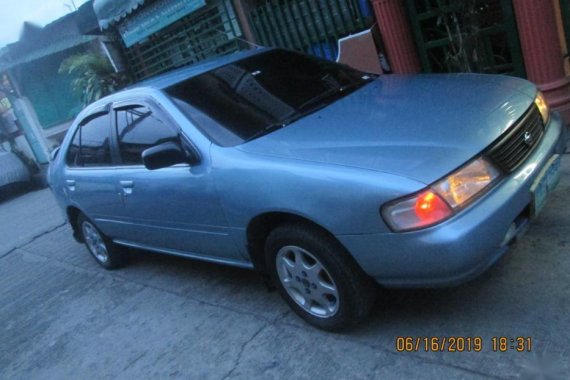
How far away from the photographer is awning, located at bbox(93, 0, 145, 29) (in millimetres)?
8344

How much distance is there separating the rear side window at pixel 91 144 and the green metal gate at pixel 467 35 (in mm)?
3382

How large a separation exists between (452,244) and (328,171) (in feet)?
2.20

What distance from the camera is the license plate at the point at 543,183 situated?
2748 mm

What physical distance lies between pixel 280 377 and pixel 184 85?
205 cm

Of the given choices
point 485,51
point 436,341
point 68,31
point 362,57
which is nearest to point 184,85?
Result: point 436,341

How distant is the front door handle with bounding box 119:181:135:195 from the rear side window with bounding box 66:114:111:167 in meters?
0.37

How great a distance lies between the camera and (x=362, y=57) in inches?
250

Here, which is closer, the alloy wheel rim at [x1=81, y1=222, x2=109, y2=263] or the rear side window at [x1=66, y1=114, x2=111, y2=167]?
the rear side window at [x1=66, y1=114, x2=111, y2=167]

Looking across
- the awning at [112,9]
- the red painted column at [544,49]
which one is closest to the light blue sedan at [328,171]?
the red painted column at [544,49]

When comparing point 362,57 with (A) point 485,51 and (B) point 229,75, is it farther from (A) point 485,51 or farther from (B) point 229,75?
(B) point 229,75

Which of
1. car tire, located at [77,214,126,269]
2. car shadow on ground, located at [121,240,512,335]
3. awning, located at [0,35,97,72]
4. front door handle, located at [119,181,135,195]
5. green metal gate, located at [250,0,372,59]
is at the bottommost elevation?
car shadow on ground, located at [121,240,512,335]

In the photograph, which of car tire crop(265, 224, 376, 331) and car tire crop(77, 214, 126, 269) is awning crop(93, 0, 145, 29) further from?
car tire crop(265, 224, 376, 331)

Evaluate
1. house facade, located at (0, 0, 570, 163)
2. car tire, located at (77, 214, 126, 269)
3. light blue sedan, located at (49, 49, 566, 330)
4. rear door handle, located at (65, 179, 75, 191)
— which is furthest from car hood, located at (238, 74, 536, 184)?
car tire, located at (77, 214, 126, 269)

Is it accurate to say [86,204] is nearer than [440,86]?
No
